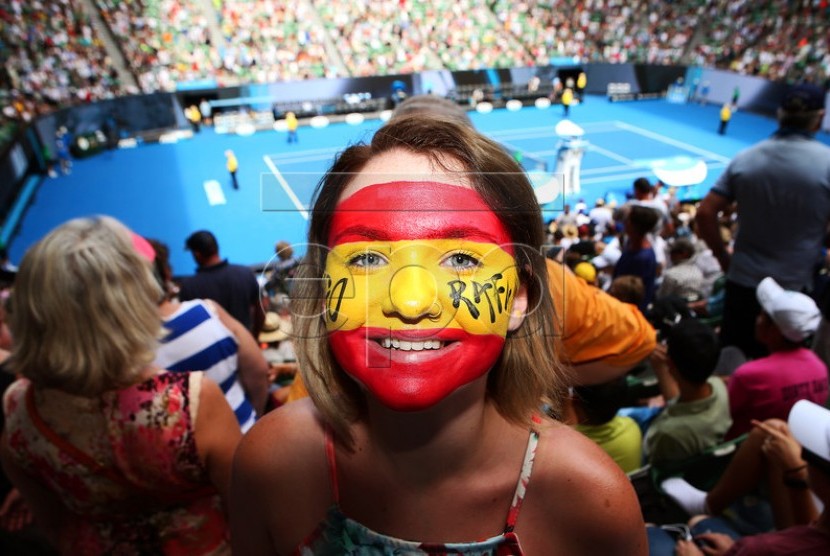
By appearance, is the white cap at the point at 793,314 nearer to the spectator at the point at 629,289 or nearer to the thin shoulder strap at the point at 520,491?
the spectator at the point at 629,289

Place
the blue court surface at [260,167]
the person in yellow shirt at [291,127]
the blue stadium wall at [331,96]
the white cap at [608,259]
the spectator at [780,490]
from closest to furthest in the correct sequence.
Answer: the spectator at [780,490] → the white cap at [608,259] → the blue court surface at [260,167] → the blue stadium wall at [331,96] → the person in yellow shirt at [291,127]

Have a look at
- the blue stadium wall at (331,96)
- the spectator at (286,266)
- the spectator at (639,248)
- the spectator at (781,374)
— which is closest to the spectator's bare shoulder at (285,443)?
the spectator at (286,266)

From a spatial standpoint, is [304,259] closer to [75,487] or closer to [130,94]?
[75,487]

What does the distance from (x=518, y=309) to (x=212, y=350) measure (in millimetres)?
1674

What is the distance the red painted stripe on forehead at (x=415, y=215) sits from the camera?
3.93ft

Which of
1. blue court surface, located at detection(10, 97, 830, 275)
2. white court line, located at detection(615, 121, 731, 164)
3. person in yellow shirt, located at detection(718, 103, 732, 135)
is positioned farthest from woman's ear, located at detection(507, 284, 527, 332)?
person in yellow shirt, located at detection(718, 103, 732, 135)

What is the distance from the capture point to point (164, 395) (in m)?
1.89

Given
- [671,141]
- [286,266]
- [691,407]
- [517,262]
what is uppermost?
[517,262]

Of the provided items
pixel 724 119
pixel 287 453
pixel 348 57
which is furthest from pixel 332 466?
pixel 348 57

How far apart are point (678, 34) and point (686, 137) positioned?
10429mm

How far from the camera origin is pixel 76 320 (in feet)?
5.98

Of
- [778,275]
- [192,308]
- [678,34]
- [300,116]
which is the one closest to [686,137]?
[678,34]

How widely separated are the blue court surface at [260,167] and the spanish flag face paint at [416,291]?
26.6ft

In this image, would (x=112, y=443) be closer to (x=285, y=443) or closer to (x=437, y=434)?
Answer: (x=285, y=443)
